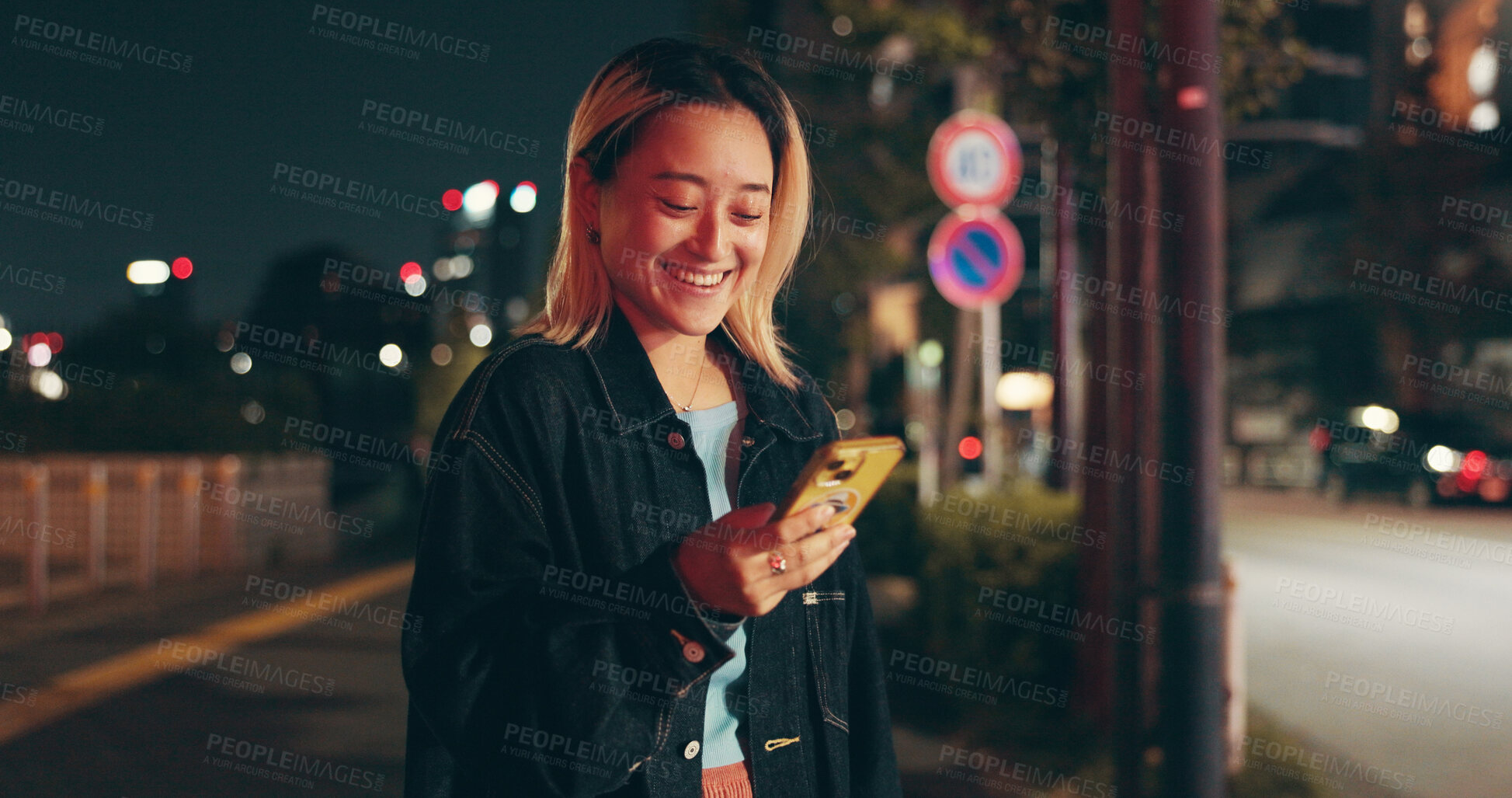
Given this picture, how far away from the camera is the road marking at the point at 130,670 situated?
5984 millimetres

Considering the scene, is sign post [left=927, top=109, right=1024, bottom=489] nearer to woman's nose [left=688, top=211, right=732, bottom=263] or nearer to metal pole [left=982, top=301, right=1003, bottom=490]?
metal pole [left=982, top=301, right=1003, bottom=490]

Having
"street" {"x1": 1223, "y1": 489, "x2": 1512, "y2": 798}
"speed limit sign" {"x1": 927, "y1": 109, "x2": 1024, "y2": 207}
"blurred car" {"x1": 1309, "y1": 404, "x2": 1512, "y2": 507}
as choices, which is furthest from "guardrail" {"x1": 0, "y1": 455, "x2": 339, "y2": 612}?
"blurred car" {"x1": 1309, "y1": 404, "x2": 1512, "y2": 507}

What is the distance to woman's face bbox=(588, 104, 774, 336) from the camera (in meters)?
1.58

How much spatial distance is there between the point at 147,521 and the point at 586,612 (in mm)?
10810

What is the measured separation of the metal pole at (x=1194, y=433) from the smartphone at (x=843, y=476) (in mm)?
2251

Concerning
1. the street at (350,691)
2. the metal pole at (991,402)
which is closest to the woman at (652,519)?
the street at (350,691)

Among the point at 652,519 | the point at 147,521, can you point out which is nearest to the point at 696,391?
the point at 652,519

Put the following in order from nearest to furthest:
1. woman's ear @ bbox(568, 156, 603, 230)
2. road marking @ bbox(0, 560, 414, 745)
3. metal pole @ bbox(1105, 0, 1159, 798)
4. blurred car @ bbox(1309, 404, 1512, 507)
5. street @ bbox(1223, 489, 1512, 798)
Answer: woman's ear @ bbox(568, 156, 603, 230)
metal pole @ bbox(1105, 0, 1159, 798)
street @ bbox(1223, 489, 1512, 798)
road marking @ bbox(0, 560, 414, 745)
blurred car @ bbox(1309, 404, 1512, 507)

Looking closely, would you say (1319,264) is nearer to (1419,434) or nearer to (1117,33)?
(1419,434)

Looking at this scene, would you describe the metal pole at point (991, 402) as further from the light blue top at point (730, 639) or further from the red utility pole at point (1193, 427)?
the light blue top at point (730, 639)

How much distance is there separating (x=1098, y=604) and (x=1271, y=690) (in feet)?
7.35

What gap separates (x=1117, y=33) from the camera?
427 cm

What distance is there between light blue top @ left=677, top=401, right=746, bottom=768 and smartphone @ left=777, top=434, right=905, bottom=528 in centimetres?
28

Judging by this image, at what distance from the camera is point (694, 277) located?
163 cm
